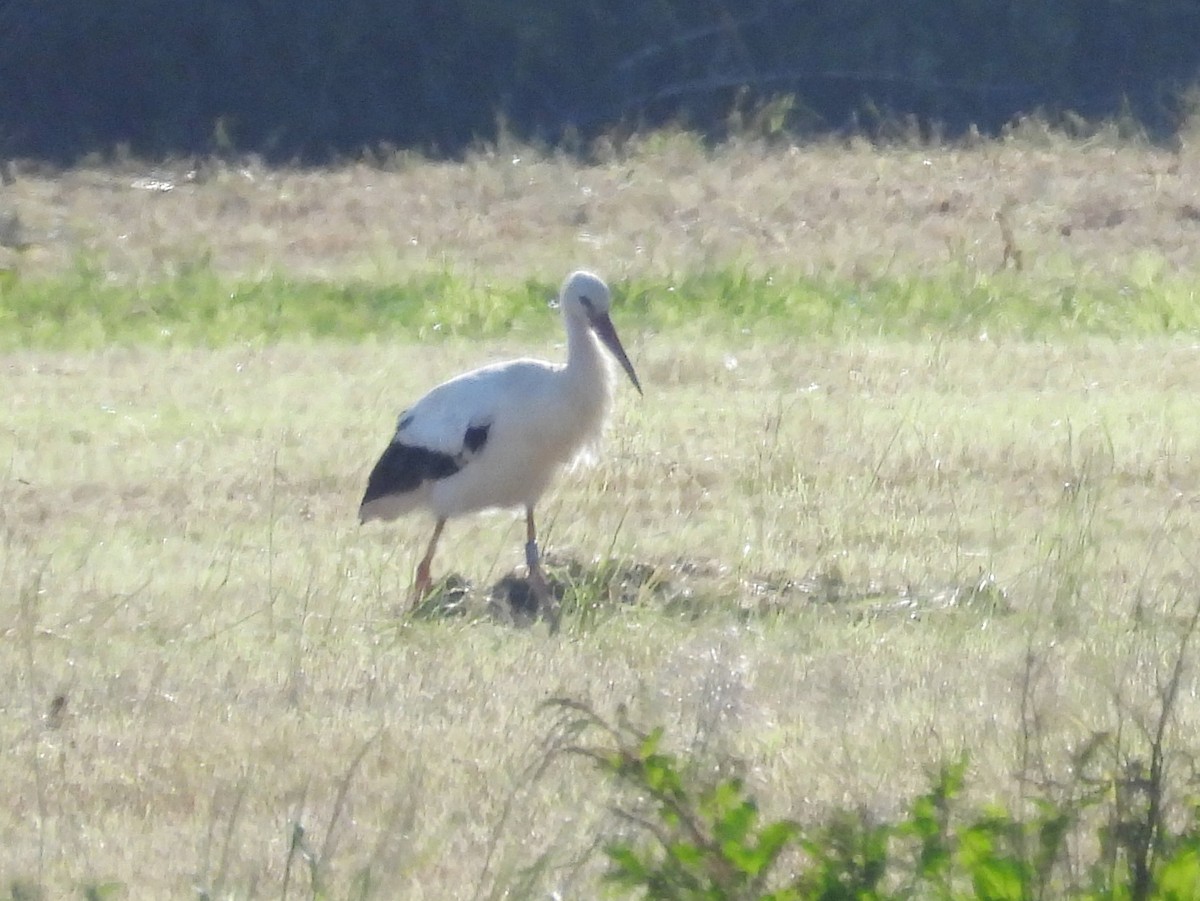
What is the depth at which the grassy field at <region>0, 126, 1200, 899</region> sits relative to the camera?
4863 millimetres

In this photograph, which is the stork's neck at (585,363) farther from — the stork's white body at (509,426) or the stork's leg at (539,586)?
the stork's leg at (539,586)

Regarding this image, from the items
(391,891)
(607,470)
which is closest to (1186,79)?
(607,470)

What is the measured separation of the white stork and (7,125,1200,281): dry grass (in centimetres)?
673

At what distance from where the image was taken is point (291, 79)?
2180cm

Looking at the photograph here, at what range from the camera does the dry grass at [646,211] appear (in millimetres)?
15219


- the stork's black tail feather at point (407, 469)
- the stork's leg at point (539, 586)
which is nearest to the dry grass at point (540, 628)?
the stork's leg at point (539, 586)

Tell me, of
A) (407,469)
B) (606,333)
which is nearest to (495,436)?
(407,469)

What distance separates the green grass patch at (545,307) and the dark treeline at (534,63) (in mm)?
6043

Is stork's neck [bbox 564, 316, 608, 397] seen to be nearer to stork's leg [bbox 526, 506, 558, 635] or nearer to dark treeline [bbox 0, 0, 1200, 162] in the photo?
stork's leg [bbox 526, 506, 558, 635]

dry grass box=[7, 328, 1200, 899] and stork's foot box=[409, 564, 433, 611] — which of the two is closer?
dry grass box=[7, 328, 1200, 899]

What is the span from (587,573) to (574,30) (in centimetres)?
1584

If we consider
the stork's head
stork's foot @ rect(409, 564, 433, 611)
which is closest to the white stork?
the stork's head

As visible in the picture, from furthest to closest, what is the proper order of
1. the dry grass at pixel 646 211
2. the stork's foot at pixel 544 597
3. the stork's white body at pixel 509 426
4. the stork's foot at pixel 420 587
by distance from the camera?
the dry grass at pixel 646 211 < the stork's white body at pixel 509 426 < the stork's foot at pixel 420 587 < the stork's foot at pixel 544 597

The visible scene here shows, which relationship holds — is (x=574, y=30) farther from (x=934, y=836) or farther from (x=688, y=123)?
(x=934, y=836)
